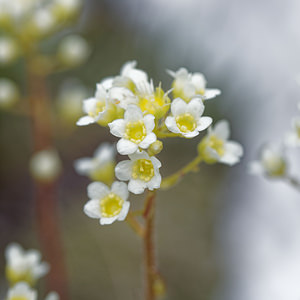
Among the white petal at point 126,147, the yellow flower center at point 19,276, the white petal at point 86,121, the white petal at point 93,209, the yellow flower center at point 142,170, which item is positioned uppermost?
the white petal at point 86,121

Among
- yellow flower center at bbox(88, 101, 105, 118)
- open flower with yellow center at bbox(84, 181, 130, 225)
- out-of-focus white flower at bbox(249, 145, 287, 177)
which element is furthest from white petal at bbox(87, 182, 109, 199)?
out-of-focus white flower at bbox(249, 145, 287, 177)

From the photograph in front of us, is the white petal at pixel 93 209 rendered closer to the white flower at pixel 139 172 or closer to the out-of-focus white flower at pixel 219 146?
the white flower at pixel 139 172

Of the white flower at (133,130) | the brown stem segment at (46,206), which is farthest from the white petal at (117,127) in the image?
the brown stem segment at (46,206)

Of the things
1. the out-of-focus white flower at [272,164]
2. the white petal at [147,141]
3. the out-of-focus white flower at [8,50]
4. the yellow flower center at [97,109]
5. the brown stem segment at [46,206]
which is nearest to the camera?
the white petal at [147,141]

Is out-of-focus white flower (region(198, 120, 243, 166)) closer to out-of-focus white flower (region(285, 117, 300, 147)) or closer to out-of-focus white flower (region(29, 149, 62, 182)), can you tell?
out-of-focus white flower (region(285, 117, 300, 147))

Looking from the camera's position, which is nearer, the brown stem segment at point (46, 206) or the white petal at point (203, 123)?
the white petal at point (203, 123)

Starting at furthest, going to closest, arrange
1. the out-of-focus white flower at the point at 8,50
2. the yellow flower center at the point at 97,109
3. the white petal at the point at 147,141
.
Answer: the out-of-focus white flower at the point at 8,50
the yellow flower center at the point at 97,109
the white petal at the point at 147,141

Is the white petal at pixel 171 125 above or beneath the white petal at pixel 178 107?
beneath
